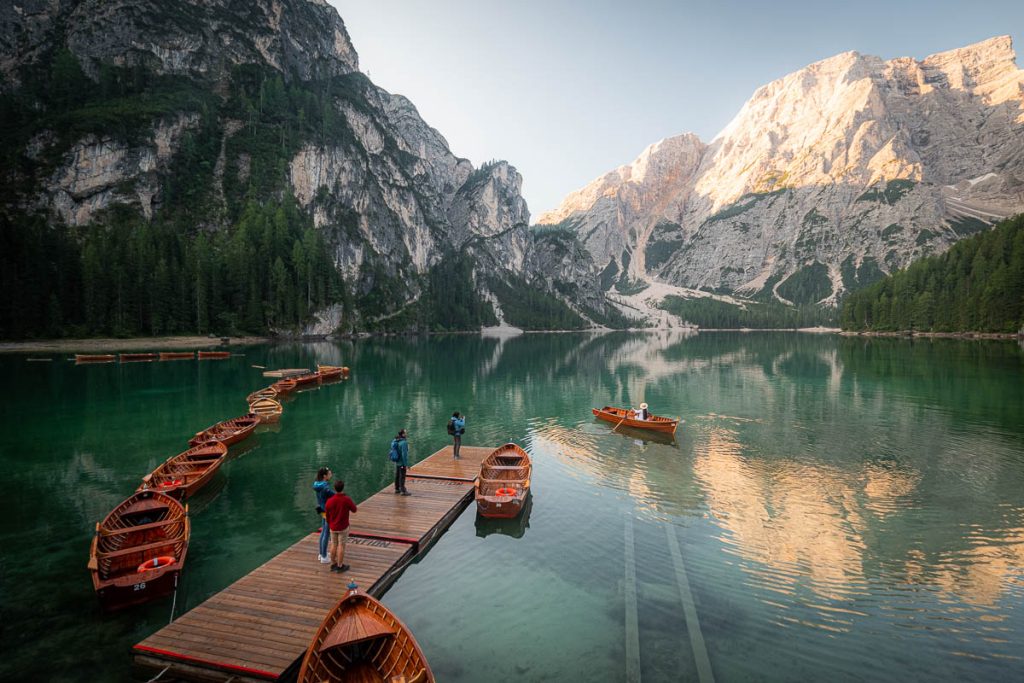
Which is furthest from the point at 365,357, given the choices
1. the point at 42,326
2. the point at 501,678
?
the point at 501,678

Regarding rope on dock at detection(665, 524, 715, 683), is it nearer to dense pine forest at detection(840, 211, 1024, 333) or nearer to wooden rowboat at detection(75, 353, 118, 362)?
wooden rowboat at detection(75, 353, 118, 362)

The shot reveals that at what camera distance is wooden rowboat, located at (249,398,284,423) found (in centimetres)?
4541

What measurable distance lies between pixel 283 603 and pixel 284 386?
5077 cm

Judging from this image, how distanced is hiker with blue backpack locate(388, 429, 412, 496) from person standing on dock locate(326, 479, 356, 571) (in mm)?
7299

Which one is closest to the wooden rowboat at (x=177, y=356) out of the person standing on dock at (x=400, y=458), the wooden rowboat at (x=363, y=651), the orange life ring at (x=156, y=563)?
the person standing on dock at (x=400, y=458)

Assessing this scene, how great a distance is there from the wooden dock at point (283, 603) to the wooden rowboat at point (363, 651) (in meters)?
1.88

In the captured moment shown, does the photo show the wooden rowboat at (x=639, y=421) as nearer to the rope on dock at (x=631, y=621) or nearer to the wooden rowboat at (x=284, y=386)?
the rope on dock at (x=631, y=621)

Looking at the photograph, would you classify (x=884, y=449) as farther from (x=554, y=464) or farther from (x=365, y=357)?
(x=365, y=357)

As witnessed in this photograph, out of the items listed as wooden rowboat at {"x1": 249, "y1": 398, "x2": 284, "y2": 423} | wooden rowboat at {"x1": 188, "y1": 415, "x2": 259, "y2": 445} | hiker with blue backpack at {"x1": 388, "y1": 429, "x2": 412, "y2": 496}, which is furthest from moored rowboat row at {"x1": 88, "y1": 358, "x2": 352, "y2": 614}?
wooden rowboat at {"x1": 249, "y1": 398, "x2": 284, "y2": 423}

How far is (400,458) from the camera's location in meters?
25.2

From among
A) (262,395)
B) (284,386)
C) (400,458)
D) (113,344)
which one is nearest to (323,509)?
(400,458)

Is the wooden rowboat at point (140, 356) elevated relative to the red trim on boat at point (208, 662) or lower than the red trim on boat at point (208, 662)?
elevated

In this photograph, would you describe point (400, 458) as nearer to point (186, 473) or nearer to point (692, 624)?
point (186, 473)

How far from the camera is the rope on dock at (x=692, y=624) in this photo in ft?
43.6
